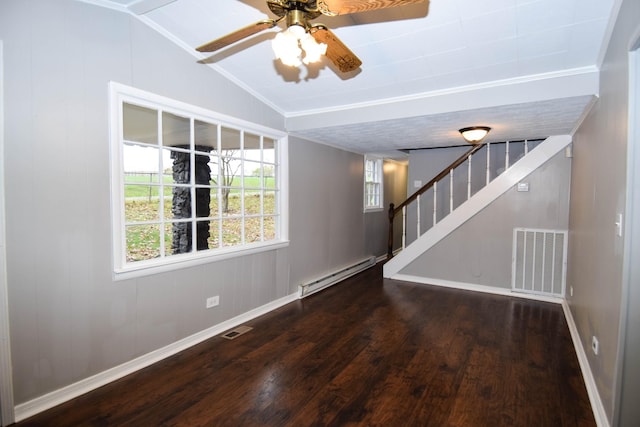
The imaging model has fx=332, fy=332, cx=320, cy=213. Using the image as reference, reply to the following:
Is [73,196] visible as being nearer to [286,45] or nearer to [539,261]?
[286,45]

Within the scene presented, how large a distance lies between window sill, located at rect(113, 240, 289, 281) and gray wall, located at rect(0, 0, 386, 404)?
0.20ft

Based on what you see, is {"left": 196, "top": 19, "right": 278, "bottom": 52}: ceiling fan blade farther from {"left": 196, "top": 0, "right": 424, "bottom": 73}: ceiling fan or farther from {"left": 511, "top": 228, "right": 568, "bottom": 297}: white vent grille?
{"left": 511, "top": 228, "right": 568, "bottom": 297}: white vent grille

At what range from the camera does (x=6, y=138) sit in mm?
1897

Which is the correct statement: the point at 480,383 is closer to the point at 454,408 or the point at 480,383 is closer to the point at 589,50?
the point at 454,408

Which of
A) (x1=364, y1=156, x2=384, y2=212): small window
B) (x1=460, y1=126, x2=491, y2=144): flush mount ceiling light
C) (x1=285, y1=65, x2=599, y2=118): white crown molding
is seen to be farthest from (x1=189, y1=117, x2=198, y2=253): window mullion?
(x1=364, y1=156, x2=384, y2=212): small window

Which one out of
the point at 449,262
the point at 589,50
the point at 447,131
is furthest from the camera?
the point at 449,262

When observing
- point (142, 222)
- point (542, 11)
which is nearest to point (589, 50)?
point (542, 11)

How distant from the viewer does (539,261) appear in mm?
4305

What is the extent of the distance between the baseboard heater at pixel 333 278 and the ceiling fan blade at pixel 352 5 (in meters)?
3.45

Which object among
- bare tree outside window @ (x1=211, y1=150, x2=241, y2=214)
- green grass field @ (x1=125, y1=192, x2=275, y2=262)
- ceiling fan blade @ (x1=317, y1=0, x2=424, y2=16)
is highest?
ceiling fan blade @ (x1=317, y1=0, x2=424, y2=16)

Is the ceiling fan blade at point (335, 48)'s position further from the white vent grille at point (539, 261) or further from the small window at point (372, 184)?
the small window at point (372, 184)

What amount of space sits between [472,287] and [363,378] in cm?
293

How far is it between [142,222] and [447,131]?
3.39 metres

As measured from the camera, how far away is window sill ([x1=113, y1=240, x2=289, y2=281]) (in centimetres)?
248
